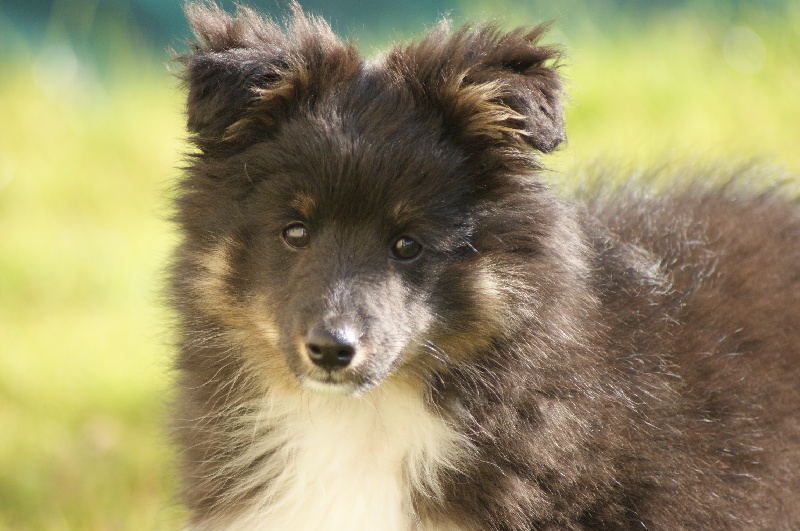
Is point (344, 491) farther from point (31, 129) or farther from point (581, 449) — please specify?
point (31, 129)

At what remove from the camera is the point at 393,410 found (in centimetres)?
428

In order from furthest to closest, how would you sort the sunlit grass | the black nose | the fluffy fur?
the sunlit grass → the fluffy fur → the black nose

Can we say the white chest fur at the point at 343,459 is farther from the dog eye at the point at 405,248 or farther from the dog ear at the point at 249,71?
the dog ear at the point at 249,71

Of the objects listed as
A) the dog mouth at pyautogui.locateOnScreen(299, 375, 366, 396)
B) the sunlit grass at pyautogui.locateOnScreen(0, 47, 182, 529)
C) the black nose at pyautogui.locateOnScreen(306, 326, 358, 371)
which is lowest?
the sunlit grass at pyautogui.locateOnScreen(0, 47, 182, 529)

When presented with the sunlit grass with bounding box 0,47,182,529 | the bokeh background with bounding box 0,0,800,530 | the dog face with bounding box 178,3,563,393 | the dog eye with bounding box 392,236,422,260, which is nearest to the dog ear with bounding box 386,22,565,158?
the dog face with bounding box 178,3,563,393

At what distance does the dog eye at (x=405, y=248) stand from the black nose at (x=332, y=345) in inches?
16.0

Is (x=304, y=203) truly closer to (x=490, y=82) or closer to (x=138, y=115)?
(x=490, y=82)

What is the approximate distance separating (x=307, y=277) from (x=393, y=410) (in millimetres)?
652

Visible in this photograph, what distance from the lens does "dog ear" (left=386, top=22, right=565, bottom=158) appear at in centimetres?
395

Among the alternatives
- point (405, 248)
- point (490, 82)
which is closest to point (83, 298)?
point (405, 248)

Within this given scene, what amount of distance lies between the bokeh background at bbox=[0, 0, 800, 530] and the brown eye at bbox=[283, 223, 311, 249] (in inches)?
119

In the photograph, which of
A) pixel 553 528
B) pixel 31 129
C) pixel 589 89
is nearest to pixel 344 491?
pixel 553 528

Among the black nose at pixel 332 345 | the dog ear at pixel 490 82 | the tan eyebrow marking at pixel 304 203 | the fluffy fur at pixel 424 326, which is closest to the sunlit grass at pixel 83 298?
the fluffy fur at pixel 424 326

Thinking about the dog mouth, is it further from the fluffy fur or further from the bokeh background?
the bokeh background
